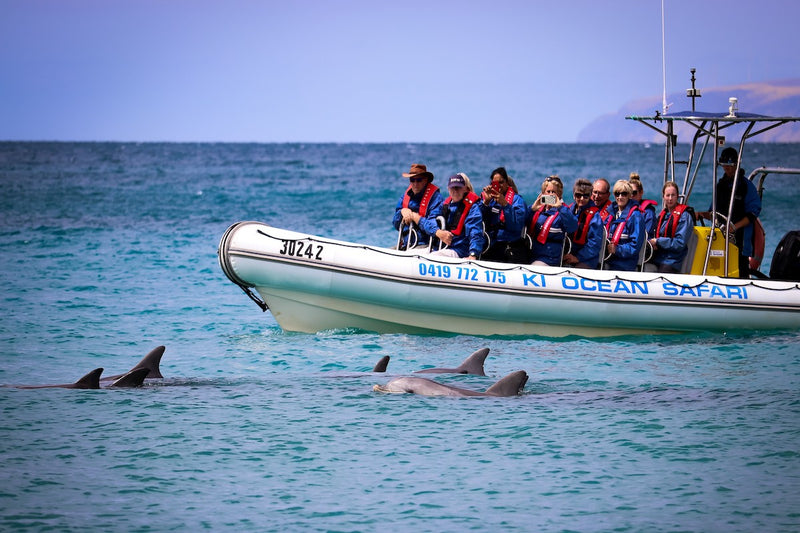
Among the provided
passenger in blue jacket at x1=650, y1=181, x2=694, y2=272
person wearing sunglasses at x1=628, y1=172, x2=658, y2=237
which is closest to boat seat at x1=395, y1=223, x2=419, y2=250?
person wearing sunglasses at x1=628, y1=172, x2=658, y2=237

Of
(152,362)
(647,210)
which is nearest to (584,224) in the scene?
(647,210)

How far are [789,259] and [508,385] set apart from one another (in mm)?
4352

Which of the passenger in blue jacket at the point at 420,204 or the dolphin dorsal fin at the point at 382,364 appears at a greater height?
the passenger in blue jacket at the point at 420,204

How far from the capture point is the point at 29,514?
5.40m

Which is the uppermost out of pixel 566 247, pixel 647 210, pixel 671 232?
pixel 647 210

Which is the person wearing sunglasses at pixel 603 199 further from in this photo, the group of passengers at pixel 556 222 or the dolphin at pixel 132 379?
the dolphin at pixel 132 379

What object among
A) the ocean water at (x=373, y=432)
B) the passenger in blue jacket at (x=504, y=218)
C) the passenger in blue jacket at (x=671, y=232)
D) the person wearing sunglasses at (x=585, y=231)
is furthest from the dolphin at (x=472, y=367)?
the passenger in blue jacket at (x=671, y=232)

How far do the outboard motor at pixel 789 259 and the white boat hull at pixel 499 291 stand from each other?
71 cm

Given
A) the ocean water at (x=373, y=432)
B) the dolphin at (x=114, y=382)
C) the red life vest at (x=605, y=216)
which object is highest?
the red life vest at (x=605, y=216)

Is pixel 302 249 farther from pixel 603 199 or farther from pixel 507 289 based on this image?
pixel 603 199

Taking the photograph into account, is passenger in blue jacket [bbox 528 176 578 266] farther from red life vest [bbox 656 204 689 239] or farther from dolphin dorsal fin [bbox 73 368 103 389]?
dolphin dorsal fin [bbox 73 368 103 389]

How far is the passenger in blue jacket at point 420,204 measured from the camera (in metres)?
9.58

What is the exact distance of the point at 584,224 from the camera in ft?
31.4

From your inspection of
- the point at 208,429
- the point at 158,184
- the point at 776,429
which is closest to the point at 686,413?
the point at 776,429
